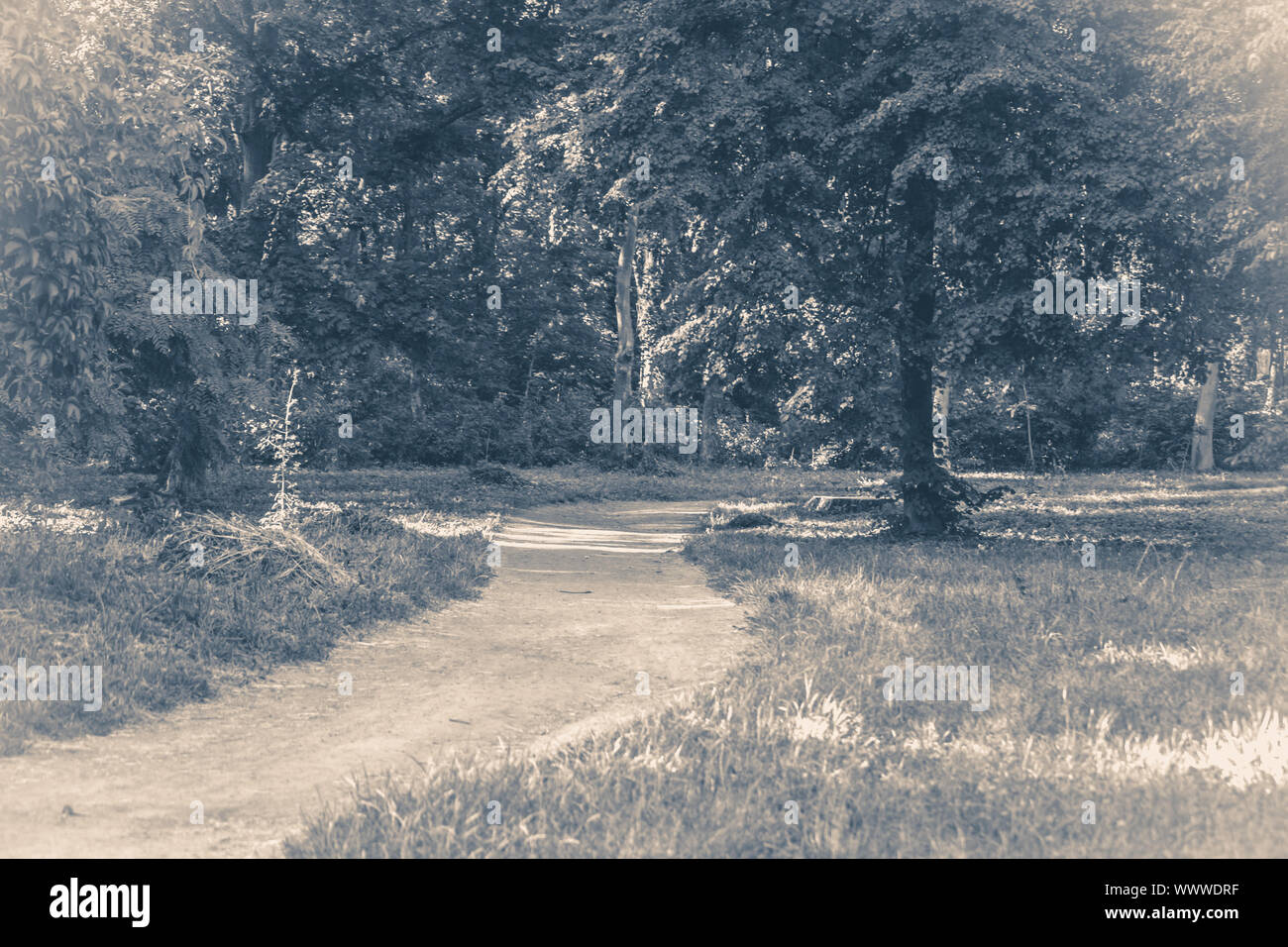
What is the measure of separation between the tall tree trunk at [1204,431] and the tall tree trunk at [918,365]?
19.1 metres

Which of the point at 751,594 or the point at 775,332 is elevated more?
the point at 775,332

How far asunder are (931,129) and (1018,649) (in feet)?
23.6

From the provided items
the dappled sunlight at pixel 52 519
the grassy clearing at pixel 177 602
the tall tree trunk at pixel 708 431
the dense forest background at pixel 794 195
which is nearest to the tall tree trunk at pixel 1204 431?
the tall tree trunk at pixel 708 431

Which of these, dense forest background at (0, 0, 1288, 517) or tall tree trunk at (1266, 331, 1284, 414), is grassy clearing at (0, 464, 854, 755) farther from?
tall tree trunk at (1266, 331, 1284, 414)

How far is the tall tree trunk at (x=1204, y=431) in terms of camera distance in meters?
29.7

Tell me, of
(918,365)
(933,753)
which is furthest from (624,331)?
(933,753)

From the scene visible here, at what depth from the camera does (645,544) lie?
50.5 ft

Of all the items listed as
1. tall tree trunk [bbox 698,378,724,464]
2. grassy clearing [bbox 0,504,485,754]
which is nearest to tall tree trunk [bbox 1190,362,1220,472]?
tall tree trunk [bbox 698,378,724,464]

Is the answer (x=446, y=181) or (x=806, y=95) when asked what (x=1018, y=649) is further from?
(x=446, y=181)

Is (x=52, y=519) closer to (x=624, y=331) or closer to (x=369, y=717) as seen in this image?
(x=369, y=717)

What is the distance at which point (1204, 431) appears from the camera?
30469mm

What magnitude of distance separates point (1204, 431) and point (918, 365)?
2107 cm

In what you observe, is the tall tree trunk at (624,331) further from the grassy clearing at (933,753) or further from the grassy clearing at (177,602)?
the grassy clearing at (933,753)
